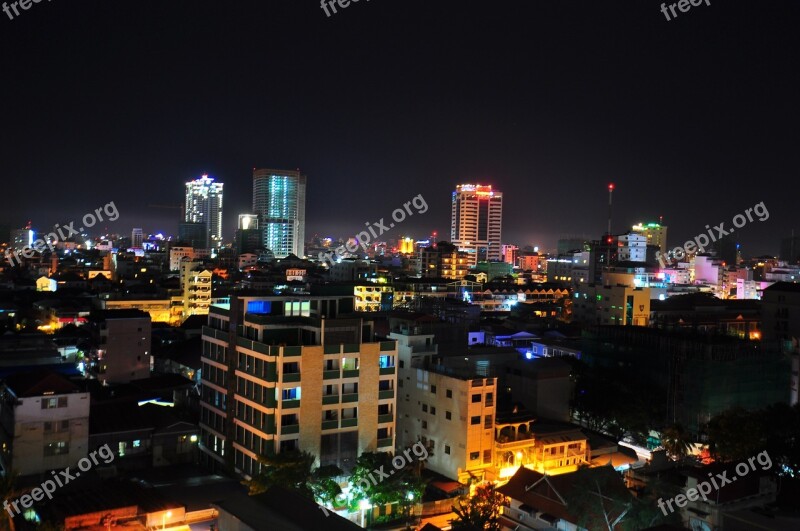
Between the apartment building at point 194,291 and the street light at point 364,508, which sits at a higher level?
the apartment building at point 194,291

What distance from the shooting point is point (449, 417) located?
14688 millimetres

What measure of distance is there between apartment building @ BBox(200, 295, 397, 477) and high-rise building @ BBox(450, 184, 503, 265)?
6790cm

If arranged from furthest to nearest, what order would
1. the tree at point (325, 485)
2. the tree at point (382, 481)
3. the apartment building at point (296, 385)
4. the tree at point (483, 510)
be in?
the apartment building at point (296, 385), the tree at point (382, 481), the tree at point (325, 485), the tree at point (483, 510)

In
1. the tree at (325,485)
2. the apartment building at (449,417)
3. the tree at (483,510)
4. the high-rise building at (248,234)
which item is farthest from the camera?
the high-rise building at (248,234)

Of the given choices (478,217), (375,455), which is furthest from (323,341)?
(478,217)

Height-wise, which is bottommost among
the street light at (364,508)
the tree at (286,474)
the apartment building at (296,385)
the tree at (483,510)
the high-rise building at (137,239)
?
the street light at (364,508)

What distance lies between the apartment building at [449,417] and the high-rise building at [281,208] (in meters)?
80.1

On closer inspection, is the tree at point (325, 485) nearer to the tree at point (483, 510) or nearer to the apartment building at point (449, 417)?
the tree at point (483, 510)

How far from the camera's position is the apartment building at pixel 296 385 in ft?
41.9

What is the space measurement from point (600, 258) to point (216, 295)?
3864cm

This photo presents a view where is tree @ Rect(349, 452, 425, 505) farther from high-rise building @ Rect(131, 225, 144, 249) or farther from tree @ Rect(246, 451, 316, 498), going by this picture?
high-rise building @ Rect(131, 225, 144, 249)

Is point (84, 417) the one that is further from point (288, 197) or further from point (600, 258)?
point (288, 197)

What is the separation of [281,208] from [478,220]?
32921 mm

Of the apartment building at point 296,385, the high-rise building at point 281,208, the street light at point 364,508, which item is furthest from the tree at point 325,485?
the high-rise building at point 281,208
